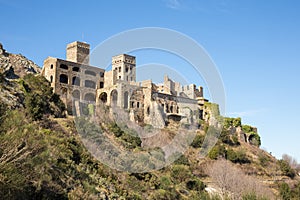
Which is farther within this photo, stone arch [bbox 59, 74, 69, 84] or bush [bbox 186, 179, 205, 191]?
stone arch [bbox 59, 74, 69, 84]

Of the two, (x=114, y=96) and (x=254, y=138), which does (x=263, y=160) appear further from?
(x=114, y=96)

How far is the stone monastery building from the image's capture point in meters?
48.1

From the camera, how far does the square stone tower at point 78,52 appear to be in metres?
53.6

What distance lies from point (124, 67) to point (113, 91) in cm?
854

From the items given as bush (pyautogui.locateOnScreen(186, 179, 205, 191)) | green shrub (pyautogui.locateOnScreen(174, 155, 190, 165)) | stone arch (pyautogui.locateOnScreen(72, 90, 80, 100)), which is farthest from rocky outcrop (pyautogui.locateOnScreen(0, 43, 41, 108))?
bush (pyautogui.locateOnScreen(186, 179, 205, 191))

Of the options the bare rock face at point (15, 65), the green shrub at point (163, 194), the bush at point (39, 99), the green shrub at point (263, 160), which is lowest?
the green shrub at point (163, 194)

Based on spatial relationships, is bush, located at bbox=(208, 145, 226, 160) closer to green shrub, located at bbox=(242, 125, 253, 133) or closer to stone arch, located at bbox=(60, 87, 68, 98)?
green shrub, located at bbox=(242, 125, 253, 133)

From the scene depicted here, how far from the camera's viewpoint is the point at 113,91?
161 ft

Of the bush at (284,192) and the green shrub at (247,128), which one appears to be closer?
the bush at (284,192)

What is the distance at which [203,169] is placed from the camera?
43000 millimetres

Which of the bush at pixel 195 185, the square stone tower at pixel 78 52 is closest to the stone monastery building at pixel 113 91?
the square stone tower at pixel 78 52

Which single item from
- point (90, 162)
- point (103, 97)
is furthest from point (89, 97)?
point (90, 162)

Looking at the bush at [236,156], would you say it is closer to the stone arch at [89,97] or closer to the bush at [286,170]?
the bush at [286,170]

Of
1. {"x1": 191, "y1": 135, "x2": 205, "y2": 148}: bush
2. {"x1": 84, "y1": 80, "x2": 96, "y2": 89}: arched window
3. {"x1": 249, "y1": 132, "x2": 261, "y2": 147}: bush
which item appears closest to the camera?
{"x1": 191, "y1": 135, "x2": 205, "y2": 148}: bush
